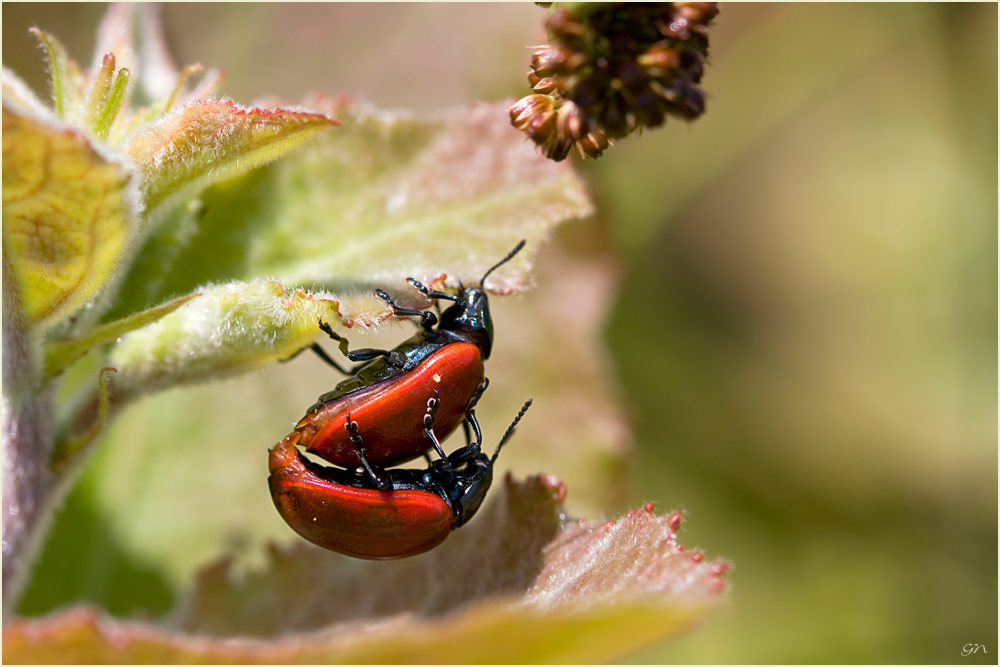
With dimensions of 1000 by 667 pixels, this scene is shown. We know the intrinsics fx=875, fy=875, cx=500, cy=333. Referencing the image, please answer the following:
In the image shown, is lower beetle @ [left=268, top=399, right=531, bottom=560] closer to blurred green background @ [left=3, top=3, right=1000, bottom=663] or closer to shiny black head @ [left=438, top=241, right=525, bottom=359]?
shiny black head @ [left=438, top=241, right=525, bottom=359]

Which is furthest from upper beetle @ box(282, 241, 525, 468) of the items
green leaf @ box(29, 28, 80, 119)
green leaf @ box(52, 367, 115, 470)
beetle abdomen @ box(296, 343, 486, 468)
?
green leaf @ box(29, 28, 80, 119)

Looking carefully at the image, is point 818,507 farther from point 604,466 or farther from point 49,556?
point 49,556

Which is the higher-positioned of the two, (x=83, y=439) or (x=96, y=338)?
(x=96, y=338)

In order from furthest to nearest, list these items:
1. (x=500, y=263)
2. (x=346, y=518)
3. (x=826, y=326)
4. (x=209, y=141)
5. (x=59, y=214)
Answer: (x=826, y=326) → (x=346, y=518) → (x=500, y=263) → (x=209, y=141) → (x=59, y=214)

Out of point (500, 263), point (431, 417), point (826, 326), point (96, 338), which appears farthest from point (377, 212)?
point (826, 326)

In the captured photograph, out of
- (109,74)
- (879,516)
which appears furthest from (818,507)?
(109,74)

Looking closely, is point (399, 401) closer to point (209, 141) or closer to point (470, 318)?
point (470, 318)

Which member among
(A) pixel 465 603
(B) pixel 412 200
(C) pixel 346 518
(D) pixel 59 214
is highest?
(B) pixel 412 200

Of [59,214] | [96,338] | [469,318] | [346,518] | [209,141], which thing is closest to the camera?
[59,214]

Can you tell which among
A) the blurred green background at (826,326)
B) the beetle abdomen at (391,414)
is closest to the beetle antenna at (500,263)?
the beetle abdomen at (391,414)
